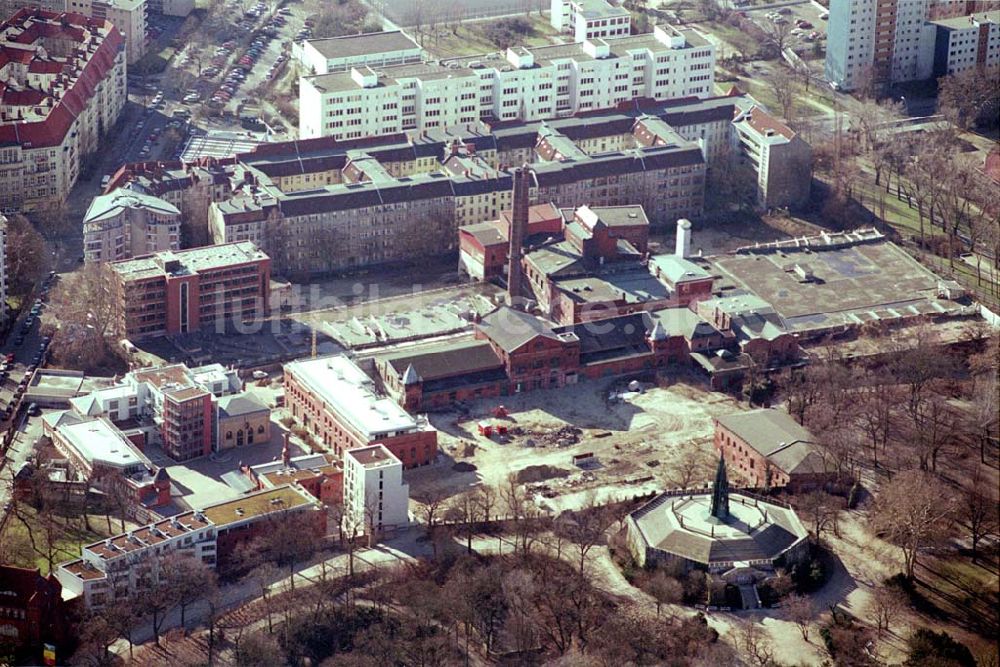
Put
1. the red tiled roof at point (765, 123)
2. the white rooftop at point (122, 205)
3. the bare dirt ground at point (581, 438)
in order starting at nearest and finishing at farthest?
the bare dirt ground at point (581, 438) < the white rooftop at point (122, 205) < the red tiled roof at point (765, 123)

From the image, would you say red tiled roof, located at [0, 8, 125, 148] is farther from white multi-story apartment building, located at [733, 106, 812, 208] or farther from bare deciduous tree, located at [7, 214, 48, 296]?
white multi-story apartment building, located at [733, 106, 812, 208]

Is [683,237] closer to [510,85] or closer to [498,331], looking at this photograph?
[498,331]

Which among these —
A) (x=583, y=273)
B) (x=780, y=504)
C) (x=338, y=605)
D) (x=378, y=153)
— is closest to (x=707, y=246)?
(x=583, y=273)

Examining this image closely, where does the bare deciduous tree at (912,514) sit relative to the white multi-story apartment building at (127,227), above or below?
below

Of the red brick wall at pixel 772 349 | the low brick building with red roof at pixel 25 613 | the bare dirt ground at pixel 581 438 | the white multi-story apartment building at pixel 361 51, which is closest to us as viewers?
the low brick building with red roof at pixel 25 613

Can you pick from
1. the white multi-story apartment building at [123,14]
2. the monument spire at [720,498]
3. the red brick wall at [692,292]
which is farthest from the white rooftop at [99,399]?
the white multi-story apartment building at [123,14]

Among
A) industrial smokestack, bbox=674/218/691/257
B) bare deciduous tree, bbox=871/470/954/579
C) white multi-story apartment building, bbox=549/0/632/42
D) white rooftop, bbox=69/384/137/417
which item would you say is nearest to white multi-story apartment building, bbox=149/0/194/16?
white multi-story apartment building, bbox=549/0/632/42

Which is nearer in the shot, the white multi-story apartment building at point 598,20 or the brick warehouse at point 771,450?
the brick warehouse at point 771,450

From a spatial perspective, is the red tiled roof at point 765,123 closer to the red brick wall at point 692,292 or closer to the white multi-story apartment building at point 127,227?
the red brick wall at point 692,292
